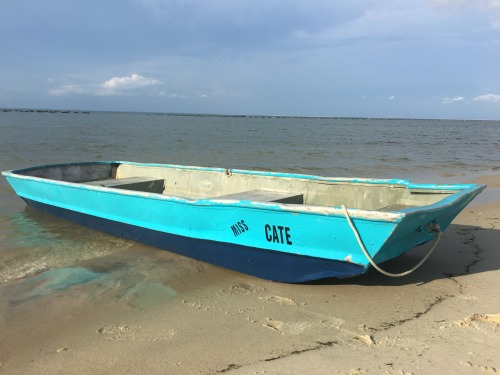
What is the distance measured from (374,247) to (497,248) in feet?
9.87

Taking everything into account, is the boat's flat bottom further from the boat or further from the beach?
the beach

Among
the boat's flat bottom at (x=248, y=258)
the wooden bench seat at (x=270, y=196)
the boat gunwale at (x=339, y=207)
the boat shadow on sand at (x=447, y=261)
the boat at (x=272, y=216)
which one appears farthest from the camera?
the wooden bench seat at (x=270, y=196)

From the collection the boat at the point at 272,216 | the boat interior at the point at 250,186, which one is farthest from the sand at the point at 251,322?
the boat interior at the point at 250,186

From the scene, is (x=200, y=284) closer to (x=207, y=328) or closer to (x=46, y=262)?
(x=207, y=328)

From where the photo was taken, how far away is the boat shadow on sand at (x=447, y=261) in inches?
175

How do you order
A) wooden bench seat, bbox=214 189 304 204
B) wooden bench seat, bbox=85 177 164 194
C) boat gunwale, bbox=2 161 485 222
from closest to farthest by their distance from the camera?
boat gunwale, bbox=2 161 485 222 < wooden bench seat, bbox=214 189 304 204 < wooden bench seat, bbox=85 177 164 194

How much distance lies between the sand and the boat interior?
863mm

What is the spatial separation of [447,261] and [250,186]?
320cm

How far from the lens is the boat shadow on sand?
Result: 445cm

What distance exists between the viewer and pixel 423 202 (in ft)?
16.7

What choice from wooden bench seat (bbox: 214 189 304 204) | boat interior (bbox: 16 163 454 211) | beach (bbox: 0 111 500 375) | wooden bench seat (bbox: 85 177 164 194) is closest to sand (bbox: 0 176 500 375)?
beach (bbox: 0 111 500 375)

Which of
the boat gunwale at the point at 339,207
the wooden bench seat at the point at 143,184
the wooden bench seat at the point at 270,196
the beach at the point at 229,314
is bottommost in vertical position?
the beach at the point at 229,314

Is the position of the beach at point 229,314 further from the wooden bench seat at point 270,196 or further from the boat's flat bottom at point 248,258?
the wooden bench seat at point 270,196

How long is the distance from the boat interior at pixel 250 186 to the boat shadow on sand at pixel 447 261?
2.39ft
